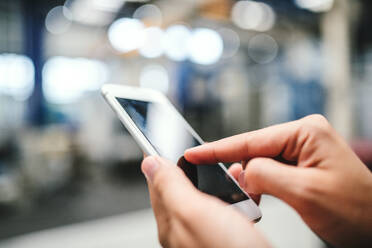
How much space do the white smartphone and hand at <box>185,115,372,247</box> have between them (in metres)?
0.11

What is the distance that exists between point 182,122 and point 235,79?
6651mm

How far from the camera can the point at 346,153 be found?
599mm

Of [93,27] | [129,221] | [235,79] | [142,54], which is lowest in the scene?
[129,221]

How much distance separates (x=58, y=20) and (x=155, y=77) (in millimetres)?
2290

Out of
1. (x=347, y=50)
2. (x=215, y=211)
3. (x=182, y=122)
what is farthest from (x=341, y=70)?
(x=215, y=211)

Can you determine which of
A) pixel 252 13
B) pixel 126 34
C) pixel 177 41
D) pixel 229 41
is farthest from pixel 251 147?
pixel 229 41

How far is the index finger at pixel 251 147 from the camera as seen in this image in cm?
65

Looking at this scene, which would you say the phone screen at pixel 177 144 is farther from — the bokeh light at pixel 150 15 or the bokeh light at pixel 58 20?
the bokeh light at pixel 58 20

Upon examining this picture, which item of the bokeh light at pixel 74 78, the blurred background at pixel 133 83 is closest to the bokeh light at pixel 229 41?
the blurred background at pixel 133 83

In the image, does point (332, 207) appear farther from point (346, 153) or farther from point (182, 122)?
point (182, 122)

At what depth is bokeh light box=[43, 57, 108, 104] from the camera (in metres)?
6.65

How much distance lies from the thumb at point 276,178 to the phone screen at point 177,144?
6.5 inches

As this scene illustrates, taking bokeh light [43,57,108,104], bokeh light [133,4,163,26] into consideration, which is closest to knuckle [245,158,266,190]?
bokeh light [133,4,163,26]

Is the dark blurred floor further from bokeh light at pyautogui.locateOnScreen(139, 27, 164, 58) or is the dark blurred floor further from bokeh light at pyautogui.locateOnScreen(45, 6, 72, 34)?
bokeh light at pyautogui.locateOnScreen(45, 6, 72, 34)
